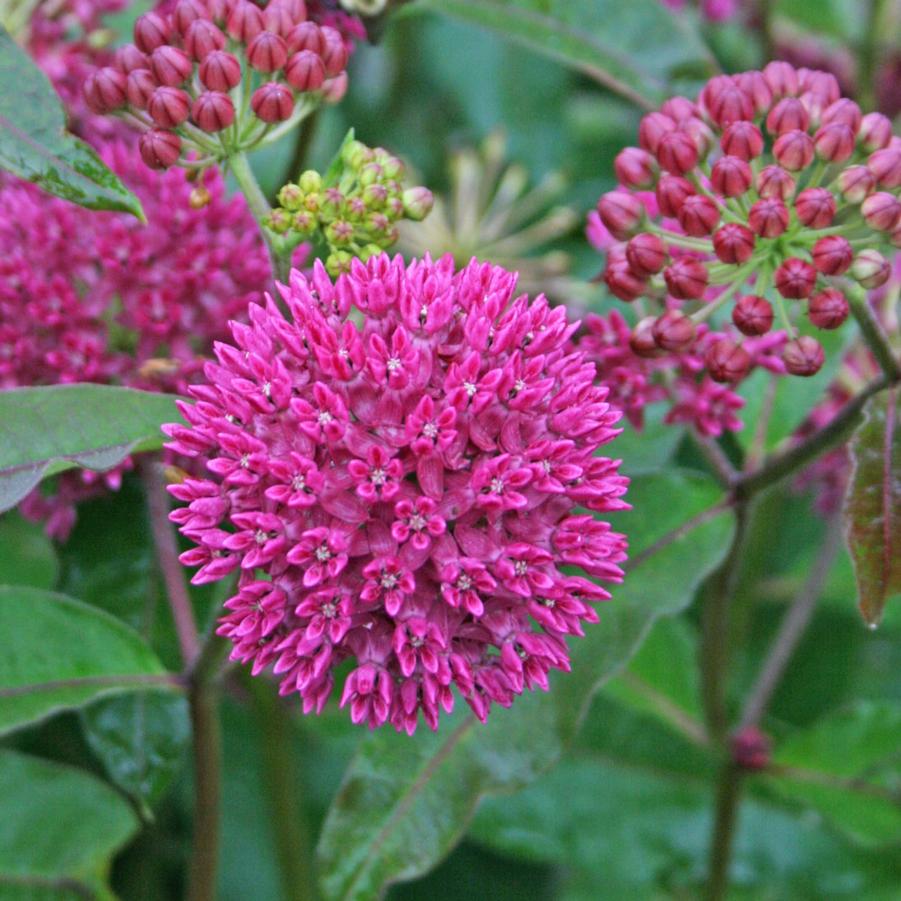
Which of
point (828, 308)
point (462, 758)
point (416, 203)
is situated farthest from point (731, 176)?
point (462, 758)

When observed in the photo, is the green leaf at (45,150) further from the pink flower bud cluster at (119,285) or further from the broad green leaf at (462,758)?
the broad green leaf at (462,758)

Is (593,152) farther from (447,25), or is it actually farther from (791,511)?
(791,511)

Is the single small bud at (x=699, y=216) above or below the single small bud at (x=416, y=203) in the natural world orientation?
above

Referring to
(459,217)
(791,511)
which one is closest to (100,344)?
(459,217)

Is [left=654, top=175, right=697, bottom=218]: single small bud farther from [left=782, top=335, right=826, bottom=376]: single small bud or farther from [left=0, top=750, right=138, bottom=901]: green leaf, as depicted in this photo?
[left=0, top=750, right=138, bottom=901]: green leaf

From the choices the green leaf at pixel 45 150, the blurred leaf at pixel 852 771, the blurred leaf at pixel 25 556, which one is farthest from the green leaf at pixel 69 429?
the blurred leaf at pixel 852 771

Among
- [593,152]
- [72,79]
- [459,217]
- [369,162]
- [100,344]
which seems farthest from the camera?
[593,152]
